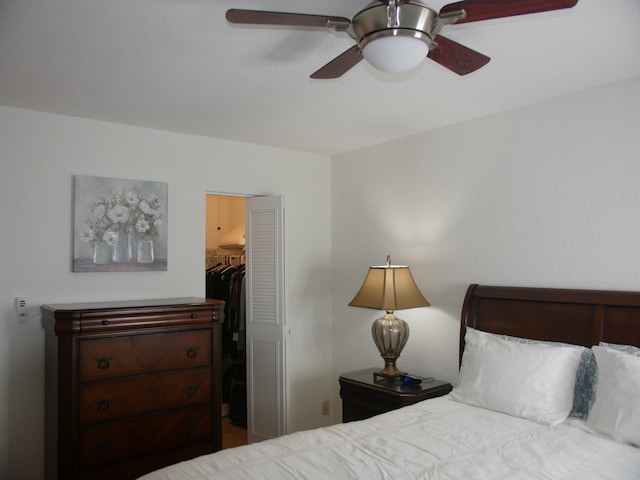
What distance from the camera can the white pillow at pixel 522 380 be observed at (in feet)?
8.57

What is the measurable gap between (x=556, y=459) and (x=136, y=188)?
2999 mm

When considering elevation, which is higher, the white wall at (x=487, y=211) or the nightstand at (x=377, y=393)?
A: the white wall at (x=487, y=211)

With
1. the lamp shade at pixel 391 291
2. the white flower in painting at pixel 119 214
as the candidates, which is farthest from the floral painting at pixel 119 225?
the lamp shade at pixel 391 291

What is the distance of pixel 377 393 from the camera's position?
3.47 metres

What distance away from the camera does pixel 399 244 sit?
4.11 m

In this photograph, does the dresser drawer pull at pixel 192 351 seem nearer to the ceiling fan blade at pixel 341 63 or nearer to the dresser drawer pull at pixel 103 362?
the dresser drawer pull at pixel 103 362

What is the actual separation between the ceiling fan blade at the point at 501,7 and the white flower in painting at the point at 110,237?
2.67 m

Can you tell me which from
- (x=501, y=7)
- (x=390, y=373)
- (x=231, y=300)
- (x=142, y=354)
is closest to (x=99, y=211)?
(x=142, y=354)

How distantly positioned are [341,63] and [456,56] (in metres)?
0.44

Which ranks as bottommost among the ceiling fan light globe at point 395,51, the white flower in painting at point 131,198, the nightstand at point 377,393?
the nightstand at point 377,393

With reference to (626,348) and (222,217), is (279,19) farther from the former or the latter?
(222,217)

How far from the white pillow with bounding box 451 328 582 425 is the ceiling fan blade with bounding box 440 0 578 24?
6.02 feet

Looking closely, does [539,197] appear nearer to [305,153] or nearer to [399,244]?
[399,244]

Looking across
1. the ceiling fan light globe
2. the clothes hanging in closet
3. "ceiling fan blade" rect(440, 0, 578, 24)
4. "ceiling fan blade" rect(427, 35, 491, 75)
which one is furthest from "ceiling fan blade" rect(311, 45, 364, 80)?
the clothes hanging in closet
